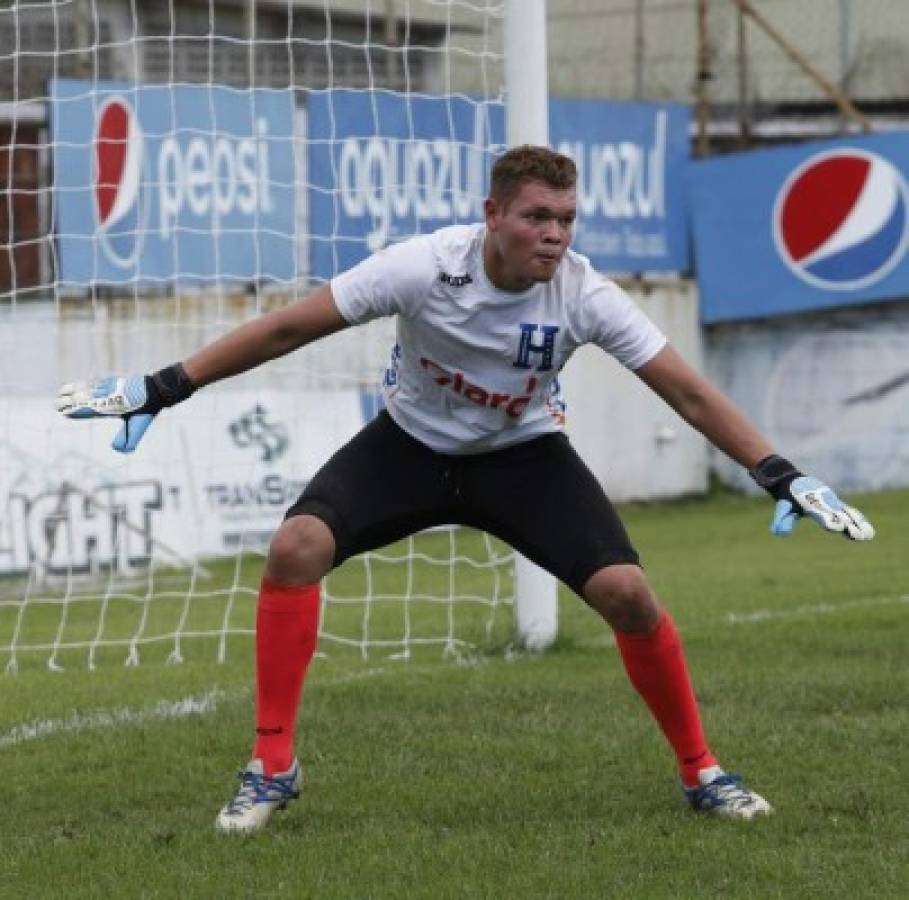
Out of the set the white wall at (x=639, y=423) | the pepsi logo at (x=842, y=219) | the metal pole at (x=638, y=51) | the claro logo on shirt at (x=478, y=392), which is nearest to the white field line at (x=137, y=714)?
the claro logo on shirt at (x=478, y=392)

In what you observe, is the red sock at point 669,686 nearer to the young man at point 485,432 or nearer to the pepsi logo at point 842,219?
the young man at point 485,432

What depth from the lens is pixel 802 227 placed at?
80.1ft

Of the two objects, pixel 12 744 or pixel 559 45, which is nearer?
pixel 12 744

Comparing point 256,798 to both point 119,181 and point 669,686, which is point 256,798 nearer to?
point 669,686

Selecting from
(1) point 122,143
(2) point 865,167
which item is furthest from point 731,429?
(2) point 865,167

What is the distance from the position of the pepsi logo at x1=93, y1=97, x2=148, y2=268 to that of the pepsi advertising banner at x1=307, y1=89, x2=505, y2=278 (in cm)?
127

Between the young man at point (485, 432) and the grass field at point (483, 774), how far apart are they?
1.18 feet

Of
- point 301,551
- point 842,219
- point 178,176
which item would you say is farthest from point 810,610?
point 842,219

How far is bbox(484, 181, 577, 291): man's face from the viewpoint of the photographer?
659cm

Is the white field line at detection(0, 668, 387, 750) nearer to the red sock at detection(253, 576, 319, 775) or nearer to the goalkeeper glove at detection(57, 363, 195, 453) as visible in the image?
the red sock at detection(253, 576, 319, 775)

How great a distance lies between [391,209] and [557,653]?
4073 mm

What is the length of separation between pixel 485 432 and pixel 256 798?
127 cm

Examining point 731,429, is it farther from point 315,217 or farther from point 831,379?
point 831,379

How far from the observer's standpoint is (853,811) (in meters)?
6.82
